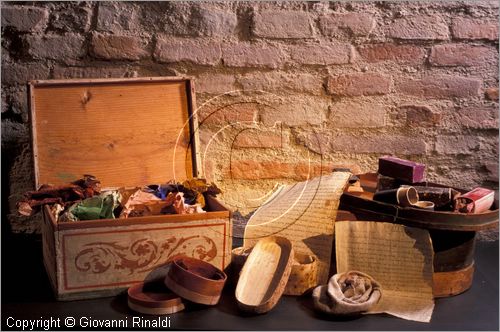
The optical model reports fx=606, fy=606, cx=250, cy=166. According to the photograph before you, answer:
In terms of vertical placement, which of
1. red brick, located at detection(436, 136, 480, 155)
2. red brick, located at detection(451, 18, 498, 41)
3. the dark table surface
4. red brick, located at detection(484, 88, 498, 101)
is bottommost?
the dark table surface

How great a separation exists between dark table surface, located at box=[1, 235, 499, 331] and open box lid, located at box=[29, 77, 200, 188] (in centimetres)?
37

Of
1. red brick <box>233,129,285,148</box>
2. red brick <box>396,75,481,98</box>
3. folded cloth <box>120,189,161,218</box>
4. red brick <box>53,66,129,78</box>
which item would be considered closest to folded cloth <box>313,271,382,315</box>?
folded cloth <box>120,189,161,218</box>

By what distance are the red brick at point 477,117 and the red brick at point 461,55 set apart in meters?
0.15

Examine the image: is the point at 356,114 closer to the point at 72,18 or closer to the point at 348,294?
the point at 348,294

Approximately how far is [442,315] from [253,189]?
79 centimetres

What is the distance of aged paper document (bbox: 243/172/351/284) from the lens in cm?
163

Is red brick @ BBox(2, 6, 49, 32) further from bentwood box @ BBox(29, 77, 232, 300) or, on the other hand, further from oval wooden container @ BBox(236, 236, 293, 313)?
oval wooden container @ BBox(236, 236, 293, 313)

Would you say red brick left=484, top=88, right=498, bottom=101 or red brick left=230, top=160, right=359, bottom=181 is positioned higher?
red brick left=484, top=88, right=498, bottom=101

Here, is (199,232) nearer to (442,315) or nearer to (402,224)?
(402,224)

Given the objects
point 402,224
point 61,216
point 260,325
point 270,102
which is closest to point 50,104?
point 61,216

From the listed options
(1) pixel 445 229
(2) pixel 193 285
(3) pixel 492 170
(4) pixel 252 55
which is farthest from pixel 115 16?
(3) pixel 492 170

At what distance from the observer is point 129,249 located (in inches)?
59.5

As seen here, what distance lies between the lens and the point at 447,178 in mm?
2057

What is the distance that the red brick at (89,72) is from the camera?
6.35 feet
